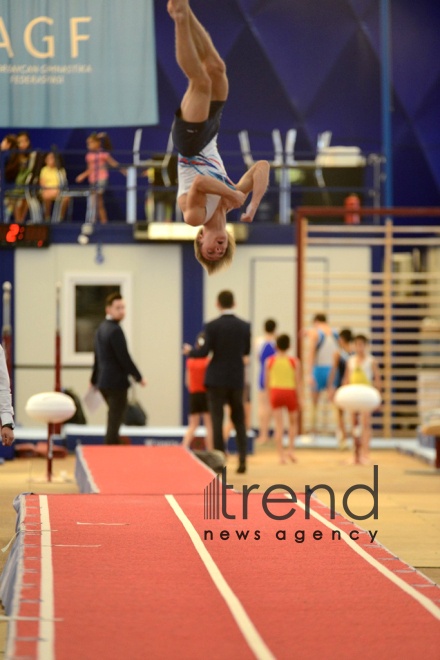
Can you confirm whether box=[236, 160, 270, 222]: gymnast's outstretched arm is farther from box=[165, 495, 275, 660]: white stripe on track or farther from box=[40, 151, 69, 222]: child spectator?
box=[40, 151, 69, 222]: child spectator

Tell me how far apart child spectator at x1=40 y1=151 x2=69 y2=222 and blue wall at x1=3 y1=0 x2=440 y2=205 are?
1.80 meters

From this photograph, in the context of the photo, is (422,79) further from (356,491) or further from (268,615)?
(268,615)

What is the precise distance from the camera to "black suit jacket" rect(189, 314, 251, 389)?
320 inches

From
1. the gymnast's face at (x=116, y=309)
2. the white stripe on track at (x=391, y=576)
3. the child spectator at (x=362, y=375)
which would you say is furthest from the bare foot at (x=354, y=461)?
the white stripe on track at (x=391, y=576)

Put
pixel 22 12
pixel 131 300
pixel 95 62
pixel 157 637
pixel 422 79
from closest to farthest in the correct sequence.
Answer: pixel 157 637 < pixel 22 12 < pixel 95 62 < pixel 131 300 < pixel 422 79

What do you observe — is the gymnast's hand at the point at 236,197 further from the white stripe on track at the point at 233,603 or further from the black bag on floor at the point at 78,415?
the black bag on floor at the point at 78,415

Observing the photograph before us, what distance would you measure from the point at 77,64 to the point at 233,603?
5017 millimetres

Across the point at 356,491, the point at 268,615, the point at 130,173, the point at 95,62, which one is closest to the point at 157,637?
the point at 268,615

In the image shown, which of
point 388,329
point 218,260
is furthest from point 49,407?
point 388,329

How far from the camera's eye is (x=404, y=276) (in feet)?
37.6

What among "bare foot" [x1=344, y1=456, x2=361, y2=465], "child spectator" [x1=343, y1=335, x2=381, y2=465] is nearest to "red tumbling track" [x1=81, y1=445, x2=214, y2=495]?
"bare foot" [x1=344, y1=456, x2=361, y2=465]

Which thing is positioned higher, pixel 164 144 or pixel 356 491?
pixel 164 144

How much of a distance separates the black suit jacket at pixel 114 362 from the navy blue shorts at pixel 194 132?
410 centimetres

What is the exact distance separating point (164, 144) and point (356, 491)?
8194 millimetres
